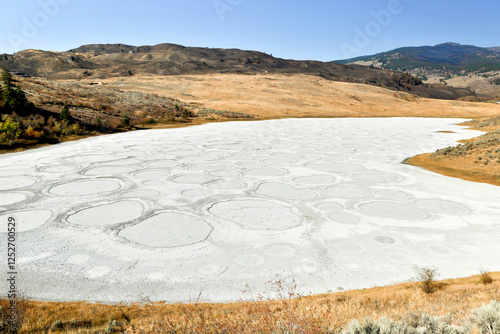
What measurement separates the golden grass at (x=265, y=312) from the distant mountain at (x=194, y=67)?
9054 centimetres

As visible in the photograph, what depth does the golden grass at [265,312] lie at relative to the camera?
3308 mm

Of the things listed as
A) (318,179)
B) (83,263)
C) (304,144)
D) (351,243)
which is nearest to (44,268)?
(83,263)

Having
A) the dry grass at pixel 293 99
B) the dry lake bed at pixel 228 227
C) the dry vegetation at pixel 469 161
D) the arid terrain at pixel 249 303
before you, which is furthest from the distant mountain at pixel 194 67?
the dry vegetation at pixel 469 161

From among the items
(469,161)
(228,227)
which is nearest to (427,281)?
(228,227)

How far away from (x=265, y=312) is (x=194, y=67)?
102183 mm

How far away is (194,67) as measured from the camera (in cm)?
9794

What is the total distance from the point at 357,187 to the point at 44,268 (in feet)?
27.3

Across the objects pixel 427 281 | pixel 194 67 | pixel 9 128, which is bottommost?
pixel 427 281

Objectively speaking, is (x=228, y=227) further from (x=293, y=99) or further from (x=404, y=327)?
(x=293, y=99)

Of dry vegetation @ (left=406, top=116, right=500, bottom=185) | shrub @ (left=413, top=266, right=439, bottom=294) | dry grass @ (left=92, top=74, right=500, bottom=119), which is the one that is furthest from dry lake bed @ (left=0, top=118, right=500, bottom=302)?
dry grass @ (left=92, top=74, right=500, bottom=119)

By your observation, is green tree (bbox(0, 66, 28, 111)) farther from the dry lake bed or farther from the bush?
the bush

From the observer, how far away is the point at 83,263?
4977 millimetres

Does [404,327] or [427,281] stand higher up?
[404,327]

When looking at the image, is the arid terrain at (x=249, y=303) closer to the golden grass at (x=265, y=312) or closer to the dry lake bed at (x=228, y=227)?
the golden grass at (x=265, y=312)
